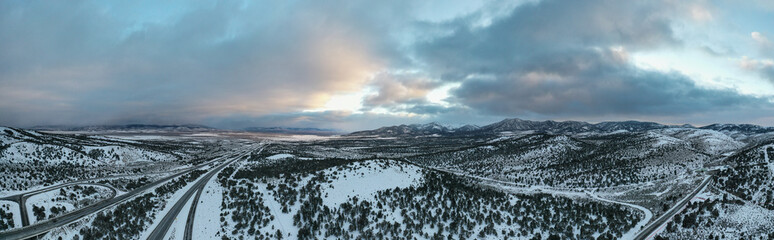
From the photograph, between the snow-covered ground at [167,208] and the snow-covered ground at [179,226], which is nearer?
the snow-covered ground at [179,226]

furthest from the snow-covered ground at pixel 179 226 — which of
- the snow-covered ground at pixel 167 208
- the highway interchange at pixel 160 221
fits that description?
the snow-covered ground at pixel 167 208

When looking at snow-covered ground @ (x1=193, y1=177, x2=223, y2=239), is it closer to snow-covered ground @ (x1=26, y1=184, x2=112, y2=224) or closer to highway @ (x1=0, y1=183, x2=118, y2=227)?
snow-covered ground @ (x1=26, y1=184, x2=112, y2=224)

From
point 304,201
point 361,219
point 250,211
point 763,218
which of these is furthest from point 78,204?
point 763,218

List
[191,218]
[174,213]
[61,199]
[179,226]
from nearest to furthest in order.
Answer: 1. [179,226]
2. [191,218]
3. [174,213]
4. [61,199]

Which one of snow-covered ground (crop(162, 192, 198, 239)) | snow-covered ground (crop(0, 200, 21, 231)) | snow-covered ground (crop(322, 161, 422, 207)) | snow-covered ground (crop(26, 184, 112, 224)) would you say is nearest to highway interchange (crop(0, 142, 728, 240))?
snow-covered ground (crop(162, 192, 198, 239))

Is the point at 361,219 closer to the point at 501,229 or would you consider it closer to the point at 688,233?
the point at 501,229

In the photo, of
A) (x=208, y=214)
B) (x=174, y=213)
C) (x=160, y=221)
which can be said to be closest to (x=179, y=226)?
(x=208, y=214)

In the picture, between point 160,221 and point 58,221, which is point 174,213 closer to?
point 160,221

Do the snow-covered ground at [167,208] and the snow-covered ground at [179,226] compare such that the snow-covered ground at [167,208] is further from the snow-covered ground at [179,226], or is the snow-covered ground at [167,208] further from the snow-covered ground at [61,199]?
the snow-covered ground at [61,199]

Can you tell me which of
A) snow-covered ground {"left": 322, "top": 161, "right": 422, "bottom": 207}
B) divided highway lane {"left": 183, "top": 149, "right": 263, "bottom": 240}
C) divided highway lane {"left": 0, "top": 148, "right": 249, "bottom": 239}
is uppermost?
snow-covered ground {"left": 322, "top": 161, "right": 422, "bottom": 207}

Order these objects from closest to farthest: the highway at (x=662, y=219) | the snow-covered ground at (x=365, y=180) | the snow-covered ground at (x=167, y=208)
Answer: the snow-covered ground at (x=167, y=208) → the highway at (x=662, y=219) → the snow-covered ground at (x=365, y=180)

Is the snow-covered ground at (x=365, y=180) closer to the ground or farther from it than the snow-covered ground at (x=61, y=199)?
farther from it
